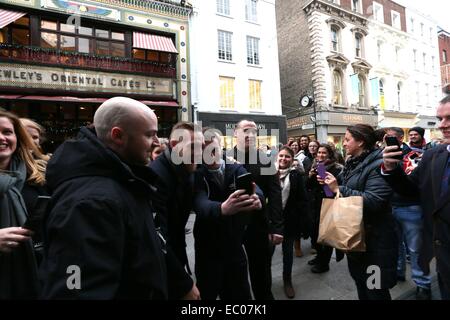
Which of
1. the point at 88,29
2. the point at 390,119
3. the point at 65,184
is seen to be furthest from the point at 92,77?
the point at 390,119

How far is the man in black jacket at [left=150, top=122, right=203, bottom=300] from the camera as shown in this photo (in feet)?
7.16

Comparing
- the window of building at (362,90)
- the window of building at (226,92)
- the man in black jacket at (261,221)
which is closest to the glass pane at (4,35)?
the window of building at (226,92)

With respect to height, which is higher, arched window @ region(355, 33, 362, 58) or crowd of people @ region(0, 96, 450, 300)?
arched window @ region(355, 33, 362, 58)

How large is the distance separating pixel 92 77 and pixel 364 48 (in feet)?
65.9

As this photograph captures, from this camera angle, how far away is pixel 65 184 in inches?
50.1

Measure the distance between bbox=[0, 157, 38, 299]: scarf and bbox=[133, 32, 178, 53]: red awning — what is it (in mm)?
12389

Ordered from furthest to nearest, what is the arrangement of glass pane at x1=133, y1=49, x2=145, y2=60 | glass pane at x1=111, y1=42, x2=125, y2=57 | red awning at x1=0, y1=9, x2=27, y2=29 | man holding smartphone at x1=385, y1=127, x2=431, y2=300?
glass pane at x1=133, y1=49, x2=145, y2=60
glass pane at x1=111, y1=42, x2=125, y2=57
red awning at x1=0, y1=9, x2=27, y2=29
man holding smartphone at x1=385, y1=127, x2=431, y2=300

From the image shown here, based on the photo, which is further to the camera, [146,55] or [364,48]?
[364,48]

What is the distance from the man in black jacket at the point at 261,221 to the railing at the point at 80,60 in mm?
11711

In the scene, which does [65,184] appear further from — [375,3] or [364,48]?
[375,3]

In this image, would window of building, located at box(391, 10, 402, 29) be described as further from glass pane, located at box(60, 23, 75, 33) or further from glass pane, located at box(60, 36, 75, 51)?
glass pane, located at box(60, 36, 75, 51)

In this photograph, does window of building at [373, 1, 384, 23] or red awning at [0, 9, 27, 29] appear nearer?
red awning at [0, 9, 27, 29]

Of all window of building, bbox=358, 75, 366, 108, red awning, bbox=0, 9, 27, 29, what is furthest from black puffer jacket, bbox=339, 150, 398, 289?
window of building, bbox=358, 75, 366, 108
